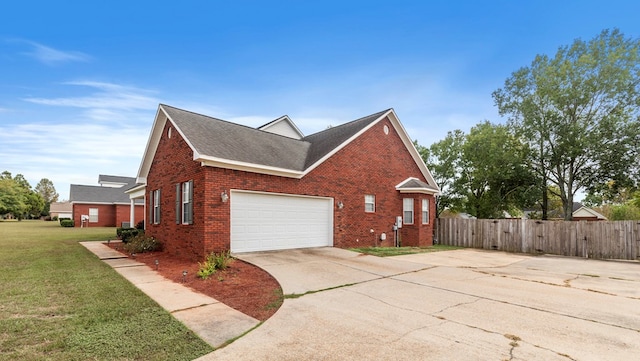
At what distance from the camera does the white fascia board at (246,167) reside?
9859 millimetres

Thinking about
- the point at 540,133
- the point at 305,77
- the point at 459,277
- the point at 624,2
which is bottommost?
the point at 459,277

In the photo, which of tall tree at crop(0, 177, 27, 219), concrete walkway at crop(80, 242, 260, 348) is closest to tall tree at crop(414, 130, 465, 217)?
concrete walkway at crop(80, 242, 260, 348)

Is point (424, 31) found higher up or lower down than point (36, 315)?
higher up

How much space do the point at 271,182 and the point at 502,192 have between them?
19.9m

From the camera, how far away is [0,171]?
7288cm

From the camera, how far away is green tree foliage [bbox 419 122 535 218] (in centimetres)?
2175

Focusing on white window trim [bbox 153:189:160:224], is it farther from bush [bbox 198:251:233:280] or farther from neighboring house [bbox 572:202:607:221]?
neighboring house [bbox 572:202:607:221]

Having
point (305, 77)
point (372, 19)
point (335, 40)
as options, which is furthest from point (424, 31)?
point (305, 77)

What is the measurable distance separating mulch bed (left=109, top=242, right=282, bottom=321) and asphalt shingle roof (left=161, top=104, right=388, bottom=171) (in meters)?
3.65

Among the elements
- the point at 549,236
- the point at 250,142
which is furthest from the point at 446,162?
the point at 250,142

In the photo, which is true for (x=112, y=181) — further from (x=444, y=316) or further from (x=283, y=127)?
(x=444, y=316)

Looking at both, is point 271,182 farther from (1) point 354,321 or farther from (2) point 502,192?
(2) point 502,192

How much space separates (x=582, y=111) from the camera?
20047 mm

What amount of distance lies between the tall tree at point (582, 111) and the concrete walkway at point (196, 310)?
73.8 ft
